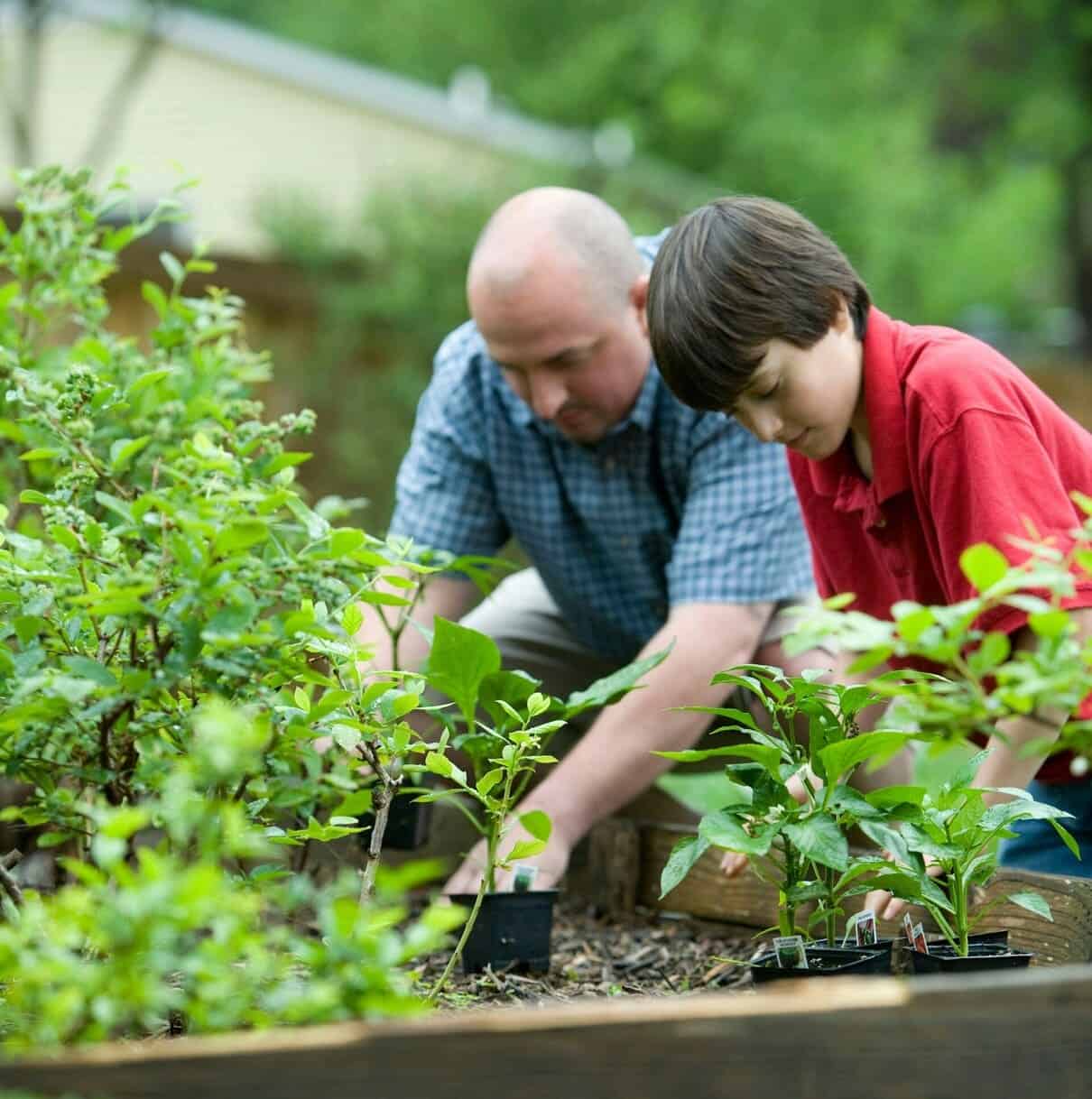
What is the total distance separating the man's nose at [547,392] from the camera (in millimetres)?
2830

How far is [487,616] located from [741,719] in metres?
2.08

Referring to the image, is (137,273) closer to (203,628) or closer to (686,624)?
(686,624)

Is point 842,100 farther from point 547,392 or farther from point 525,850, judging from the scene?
point 525,850

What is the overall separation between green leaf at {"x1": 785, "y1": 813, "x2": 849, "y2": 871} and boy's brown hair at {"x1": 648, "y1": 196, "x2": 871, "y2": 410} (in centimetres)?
70

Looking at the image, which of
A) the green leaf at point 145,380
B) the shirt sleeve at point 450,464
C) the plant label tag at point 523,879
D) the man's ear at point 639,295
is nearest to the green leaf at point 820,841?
the plant label tag at point 523,879

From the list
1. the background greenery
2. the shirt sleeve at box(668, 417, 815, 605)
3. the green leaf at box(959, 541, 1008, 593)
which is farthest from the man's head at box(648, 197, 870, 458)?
the background greenery

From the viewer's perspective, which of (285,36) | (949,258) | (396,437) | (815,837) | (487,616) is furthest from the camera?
(285,36)

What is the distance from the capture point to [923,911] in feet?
6.79

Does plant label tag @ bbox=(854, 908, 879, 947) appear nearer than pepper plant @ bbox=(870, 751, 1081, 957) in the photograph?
No

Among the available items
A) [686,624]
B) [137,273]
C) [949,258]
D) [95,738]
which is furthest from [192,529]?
[949,258]

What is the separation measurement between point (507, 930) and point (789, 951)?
24.6 inches

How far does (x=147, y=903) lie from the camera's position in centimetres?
99

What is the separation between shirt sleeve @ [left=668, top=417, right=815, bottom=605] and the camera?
287cm

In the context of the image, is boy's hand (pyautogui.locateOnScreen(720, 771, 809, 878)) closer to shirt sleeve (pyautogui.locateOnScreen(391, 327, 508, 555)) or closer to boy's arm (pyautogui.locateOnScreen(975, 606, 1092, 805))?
boy's arm (pyautogui.locateOnScreen(975, 606, 1092, 805))
